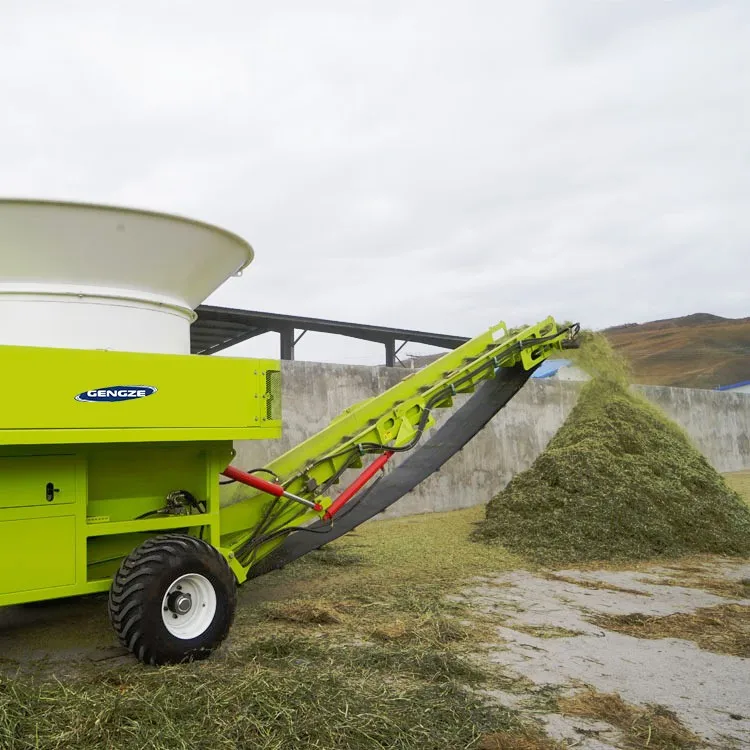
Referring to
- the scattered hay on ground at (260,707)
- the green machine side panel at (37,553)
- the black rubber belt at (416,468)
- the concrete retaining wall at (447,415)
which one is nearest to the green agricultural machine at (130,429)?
the green machine side panel at (37,553)

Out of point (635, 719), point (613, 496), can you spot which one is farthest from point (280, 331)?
point (635, 719)

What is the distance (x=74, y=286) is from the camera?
430 cm

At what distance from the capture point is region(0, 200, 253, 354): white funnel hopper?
4.11 metres

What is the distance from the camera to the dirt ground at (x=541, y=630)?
349 cm

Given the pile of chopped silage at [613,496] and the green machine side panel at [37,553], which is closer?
the green machine side panel at [37,553]

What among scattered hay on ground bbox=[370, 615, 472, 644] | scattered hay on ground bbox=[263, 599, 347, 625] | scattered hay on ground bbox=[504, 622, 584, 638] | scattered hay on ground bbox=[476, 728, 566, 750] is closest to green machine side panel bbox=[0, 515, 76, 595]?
scattered hay on ground bbox=[263, 599, 347, 625]

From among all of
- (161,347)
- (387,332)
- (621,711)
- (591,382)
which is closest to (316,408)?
(591,382)

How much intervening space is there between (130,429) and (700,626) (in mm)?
3778

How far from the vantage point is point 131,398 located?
392 cm

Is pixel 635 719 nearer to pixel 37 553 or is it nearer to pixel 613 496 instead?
pixel 37 553

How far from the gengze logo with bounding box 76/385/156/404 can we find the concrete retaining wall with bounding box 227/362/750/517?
4.28 metres

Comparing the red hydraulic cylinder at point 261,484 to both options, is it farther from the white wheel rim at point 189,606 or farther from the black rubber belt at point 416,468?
the white wheel rim at point 189,606

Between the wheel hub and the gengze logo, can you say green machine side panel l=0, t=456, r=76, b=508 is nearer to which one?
the gengze logo

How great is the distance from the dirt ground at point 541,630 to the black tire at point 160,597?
0.19 metres
